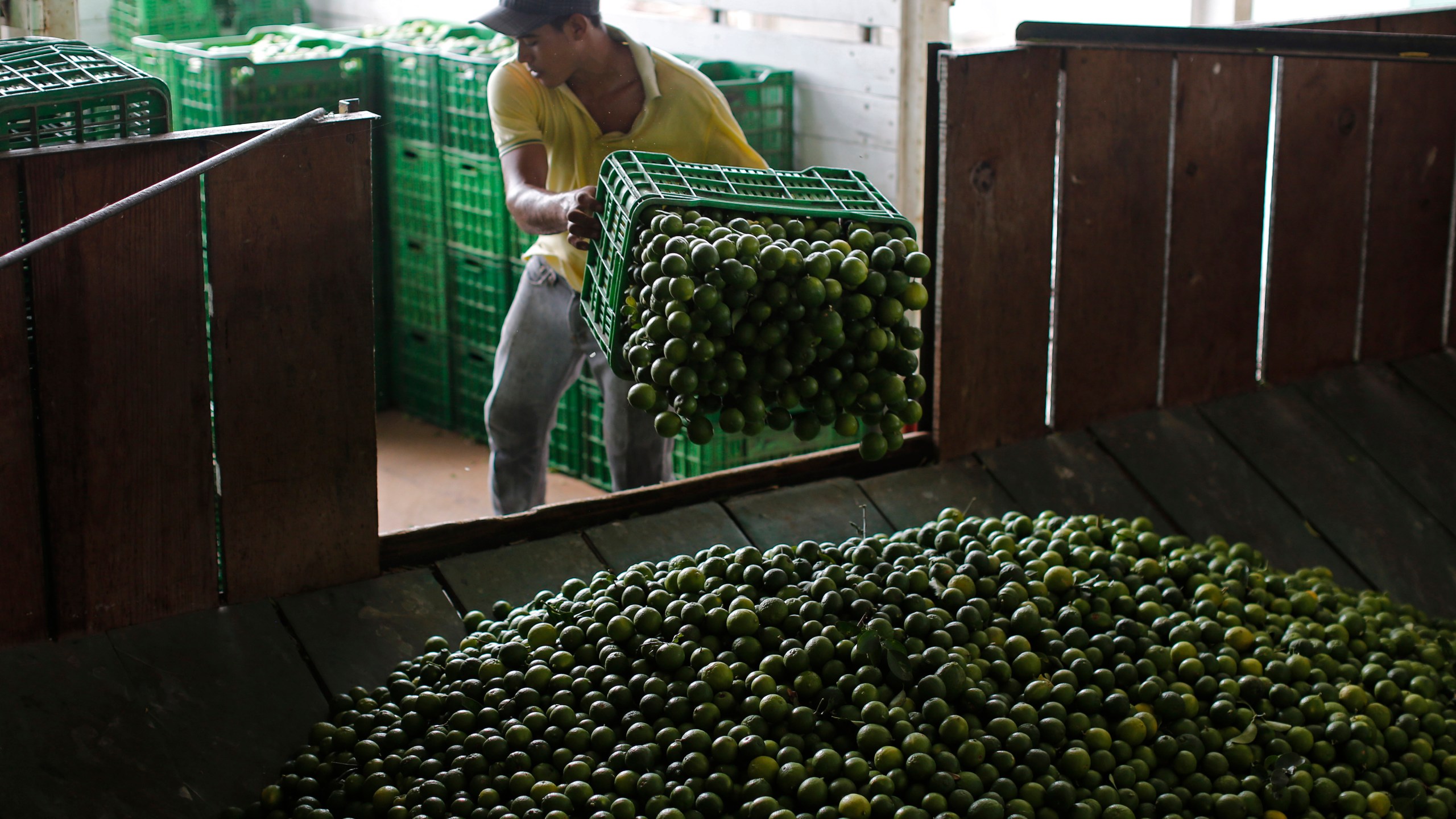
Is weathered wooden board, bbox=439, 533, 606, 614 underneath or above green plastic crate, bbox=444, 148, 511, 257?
underneath

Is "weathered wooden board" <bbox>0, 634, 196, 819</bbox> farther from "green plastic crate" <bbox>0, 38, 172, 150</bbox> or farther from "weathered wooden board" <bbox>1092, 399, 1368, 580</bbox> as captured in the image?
"weathered wooden board" <bbox>1092, 399, 1368, 580</bbox>

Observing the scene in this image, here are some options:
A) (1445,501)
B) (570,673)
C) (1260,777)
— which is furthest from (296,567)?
(1445,501)

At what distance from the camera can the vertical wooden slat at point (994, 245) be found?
3.34m

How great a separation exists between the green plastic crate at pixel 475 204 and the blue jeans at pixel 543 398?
1.90 m

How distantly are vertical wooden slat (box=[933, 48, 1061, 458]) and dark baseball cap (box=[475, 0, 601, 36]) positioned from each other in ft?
3.05

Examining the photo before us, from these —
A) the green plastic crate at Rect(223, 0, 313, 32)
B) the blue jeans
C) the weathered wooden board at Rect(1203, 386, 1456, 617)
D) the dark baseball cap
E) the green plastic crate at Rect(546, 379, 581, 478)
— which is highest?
the green plastic crate at Rect(223, 0, 313, 32)

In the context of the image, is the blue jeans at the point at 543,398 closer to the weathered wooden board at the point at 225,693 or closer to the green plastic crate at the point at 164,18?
the weathered wooden board at the point at 225,693

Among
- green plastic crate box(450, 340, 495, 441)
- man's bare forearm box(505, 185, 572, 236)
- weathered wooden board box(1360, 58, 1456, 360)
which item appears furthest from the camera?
green plastic crate box(450, 340, 495, 441)

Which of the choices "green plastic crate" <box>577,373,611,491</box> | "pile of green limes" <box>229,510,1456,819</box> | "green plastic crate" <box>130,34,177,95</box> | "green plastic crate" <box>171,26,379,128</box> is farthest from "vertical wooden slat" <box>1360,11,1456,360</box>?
"green plastic crate" <box>130,34,177,95</box>

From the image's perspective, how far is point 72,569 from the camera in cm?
244

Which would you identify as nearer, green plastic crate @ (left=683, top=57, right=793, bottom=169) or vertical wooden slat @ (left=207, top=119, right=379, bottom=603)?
vertical wooden slat @ (left=207, top=119, right=379, bottom=603)

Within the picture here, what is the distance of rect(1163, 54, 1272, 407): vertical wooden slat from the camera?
12.1 ft

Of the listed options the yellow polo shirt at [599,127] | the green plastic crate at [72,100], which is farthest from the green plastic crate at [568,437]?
the green plastic crate at [72,100]

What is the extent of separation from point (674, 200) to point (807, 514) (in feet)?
3.38
